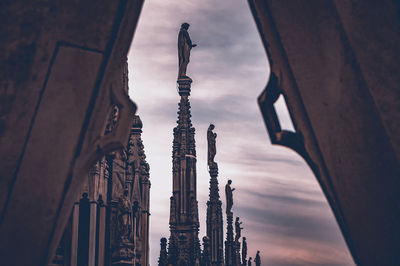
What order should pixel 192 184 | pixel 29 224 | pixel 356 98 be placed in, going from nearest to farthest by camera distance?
pixel 29 224 < pixel 356 98 < pixel 192 184

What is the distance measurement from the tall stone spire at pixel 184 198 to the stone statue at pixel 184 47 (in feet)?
Answer: 1.02

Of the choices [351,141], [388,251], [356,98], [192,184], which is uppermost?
[192,184]

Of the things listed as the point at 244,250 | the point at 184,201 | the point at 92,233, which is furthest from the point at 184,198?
the point at 244,250

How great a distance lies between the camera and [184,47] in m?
17.3

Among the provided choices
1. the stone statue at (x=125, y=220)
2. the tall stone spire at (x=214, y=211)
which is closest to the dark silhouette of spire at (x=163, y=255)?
the stone statue at (x=125, y=220)

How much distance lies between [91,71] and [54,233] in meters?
0.92

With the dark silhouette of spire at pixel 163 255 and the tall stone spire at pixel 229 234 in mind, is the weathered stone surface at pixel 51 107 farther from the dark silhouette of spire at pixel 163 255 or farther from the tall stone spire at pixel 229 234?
the tall stone spire at pixel 229 234

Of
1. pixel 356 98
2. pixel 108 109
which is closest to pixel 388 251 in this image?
pixel 356 98

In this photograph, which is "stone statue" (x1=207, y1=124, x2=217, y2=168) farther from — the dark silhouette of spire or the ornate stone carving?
the ornate stone carving

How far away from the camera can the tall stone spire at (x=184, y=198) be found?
15250 millimetres

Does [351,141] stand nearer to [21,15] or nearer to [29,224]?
[29,224]

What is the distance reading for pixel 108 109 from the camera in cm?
323

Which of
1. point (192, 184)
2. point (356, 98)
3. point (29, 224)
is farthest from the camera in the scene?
point (192, 184)

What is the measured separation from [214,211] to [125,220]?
1183cm
